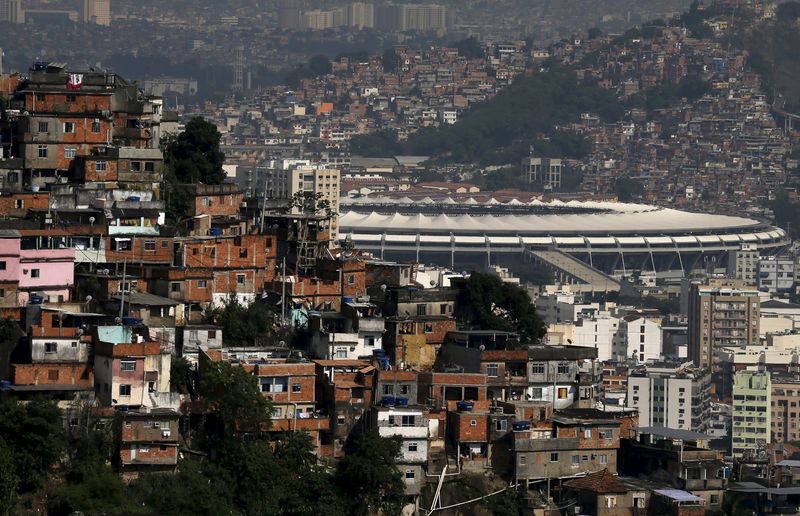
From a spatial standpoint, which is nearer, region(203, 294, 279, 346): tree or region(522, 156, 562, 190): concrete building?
region(203, 294, 279, 346): tree

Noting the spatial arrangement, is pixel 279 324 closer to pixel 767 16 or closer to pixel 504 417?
pixel 504 417

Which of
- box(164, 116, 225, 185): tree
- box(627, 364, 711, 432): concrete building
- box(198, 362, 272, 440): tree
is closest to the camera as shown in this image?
box(198, 362, 272, 440): tree

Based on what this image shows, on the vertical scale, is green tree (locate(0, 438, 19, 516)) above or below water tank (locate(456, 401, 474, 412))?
below

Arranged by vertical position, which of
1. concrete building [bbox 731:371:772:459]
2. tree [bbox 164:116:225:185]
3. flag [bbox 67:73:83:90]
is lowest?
concrete building [bbox 731:371:772:459]

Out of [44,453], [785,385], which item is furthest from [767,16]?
[44,453]

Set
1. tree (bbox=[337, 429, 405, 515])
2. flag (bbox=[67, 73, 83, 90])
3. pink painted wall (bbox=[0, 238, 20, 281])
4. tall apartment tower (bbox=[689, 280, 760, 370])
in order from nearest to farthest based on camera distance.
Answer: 1. tree (bbox=[337, 429, 405, 515])
2. pink painted wall (bbox=[0, 238, 20, 281])
3. flag (bbox=[67, 73, 83, 90])
4. tall apartment tower (bbox=[689, 280, 760, 370])

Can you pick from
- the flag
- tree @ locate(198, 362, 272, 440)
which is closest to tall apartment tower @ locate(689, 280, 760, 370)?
the flag

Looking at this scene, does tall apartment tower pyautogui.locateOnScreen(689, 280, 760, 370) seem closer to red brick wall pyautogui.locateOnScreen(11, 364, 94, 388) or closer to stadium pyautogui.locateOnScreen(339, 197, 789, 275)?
stadium pyautogui.locateOnScreen(339, 197, 789, 275)

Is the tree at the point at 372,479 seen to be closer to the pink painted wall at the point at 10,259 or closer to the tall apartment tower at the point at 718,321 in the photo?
the pink painted wall at the point at 10,259

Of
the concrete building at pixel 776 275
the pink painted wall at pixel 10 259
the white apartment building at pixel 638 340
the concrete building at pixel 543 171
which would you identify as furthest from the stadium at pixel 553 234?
the pink painted wall at pixel 10 259
